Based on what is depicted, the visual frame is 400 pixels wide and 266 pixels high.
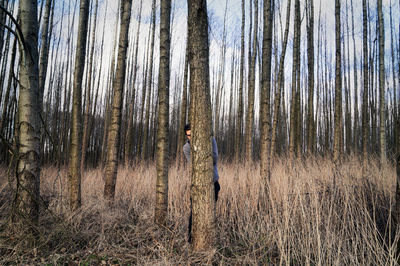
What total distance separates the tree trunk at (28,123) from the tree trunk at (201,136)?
1.33m

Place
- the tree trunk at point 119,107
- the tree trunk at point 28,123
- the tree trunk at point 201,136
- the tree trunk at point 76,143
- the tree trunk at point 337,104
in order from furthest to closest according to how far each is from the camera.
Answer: the tree trunk at point 337,104 < the tree trunk at point 119,107 < the tree trunk at point 76,143 < the tree trunk at point 28,123 < the tree trunk at point 201,136

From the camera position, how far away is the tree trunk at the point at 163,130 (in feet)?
9.61

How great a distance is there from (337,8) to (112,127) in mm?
5127

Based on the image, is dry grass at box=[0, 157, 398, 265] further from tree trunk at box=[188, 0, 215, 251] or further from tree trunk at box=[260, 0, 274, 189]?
tree trunk at box=[260, 0, 274, 189]

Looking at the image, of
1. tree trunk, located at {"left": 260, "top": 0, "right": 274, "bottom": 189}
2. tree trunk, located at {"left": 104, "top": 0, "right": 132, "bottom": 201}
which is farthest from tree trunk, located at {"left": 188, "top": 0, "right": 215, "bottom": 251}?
tree trunk, located at {"left": 104, "top": 0, "right": 132, "bottom": 201}

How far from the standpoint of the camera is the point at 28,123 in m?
1.99

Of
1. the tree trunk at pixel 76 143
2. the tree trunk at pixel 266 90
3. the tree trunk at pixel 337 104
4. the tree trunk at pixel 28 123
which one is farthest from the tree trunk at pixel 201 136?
the tree trunk at pixel 337 104

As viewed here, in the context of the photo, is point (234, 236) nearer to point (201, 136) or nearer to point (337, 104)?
point (201, 136)

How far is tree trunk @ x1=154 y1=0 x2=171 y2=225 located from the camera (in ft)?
9.61

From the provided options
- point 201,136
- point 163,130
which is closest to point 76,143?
point 163,130

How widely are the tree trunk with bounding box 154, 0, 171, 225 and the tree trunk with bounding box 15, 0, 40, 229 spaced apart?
4.17ft

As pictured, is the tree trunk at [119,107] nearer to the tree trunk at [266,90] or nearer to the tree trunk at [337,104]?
the tree trunk at [266,90]

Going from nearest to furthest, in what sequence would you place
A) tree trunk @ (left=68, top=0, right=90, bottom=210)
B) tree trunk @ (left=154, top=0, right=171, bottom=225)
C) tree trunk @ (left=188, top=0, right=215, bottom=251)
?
tree trunk @ (left=188, top=0, right=215, bottom=251)
tree trunk @ (left=154, top=0, right=171, bottom=225)
tree trunk @ (left=68, top=0, right=90, bottom=210)

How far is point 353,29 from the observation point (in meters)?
9.77
